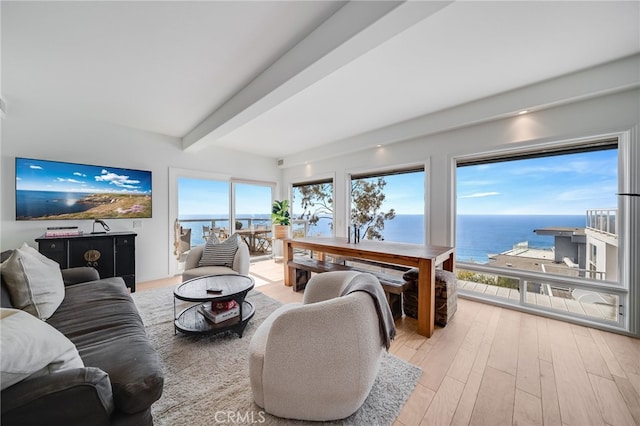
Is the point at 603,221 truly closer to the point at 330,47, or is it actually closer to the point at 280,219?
the point at 330,47

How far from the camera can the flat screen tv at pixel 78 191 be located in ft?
10.0

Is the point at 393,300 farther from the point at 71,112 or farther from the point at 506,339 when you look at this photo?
the point at 71,112

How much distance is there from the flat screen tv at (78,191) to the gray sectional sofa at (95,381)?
7.29 ft

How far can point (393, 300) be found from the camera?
273 cm

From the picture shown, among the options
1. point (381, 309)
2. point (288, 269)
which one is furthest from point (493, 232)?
point (288, 269)

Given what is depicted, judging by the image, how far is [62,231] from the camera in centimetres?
316

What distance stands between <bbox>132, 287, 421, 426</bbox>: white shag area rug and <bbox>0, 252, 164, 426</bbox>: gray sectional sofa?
1.31ft

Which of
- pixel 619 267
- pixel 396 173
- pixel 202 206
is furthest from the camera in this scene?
pixel 202 206

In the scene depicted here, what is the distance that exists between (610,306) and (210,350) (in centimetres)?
403

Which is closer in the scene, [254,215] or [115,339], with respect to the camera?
[115,339]

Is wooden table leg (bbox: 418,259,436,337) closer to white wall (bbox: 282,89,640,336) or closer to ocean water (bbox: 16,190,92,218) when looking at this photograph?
white wall (bbox: 282,89,640,336)

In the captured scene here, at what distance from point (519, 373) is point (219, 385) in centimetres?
223

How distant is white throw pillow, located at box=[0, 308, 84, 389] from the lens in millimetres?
791

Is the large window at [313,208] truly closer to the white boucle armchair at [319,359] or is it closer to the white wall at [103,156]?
the white wall at [103,156]
